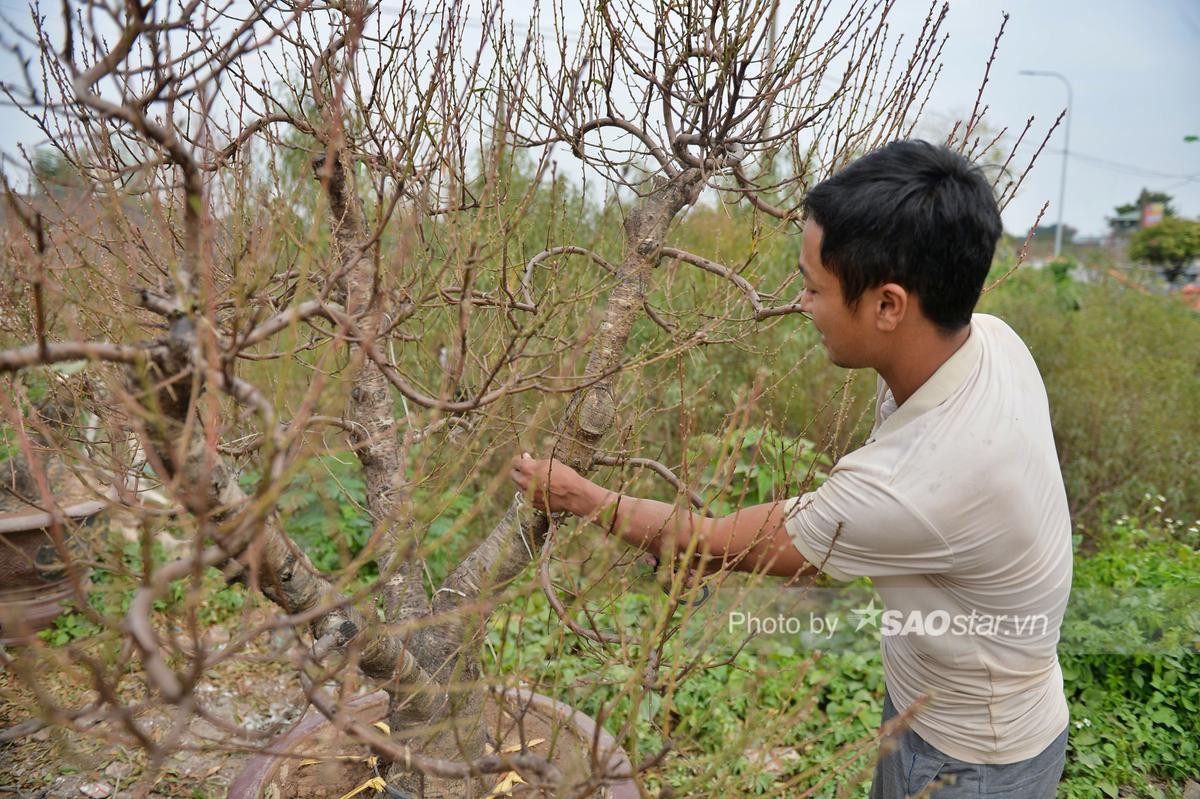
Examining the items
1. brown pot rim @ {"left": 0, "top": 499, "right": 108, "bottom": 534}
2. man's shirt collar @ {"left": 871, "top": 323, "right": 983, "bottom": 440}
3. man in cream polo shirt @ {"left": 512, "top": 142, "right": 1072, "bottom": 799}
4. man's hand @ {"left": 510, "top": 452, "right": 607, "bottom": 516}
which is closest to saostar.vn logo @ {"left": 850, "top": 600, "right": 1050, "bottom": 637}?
man in cream polo shirt @ {"left": 512, "top": 142, "right": 1072, "bottom": 799}

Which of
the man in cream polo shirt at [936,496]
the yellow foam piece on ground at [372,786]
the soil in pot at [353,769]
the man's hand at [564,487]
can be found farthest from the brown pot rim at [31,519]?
the man in cream polo shirt at [936,496]

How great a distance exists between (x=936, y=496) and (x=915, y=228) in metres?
0.49

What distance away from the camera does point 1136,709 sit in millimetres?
3314

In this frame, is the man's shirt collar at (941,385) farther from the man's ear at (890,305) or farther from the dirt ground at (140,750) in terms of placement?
the dirt ground at (140,750)

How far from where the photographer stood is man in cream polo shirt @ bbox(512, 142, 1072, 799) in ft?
4.86

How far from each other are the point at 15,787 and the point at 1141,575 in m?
4.84

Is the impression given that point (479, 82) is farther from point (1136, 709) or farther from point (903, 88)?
point (1136, 709)

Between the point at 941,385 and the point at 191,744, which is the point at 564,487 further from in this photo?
the point at 191,744

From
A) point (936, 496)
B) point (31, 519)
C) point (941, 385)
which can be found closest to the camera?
point (936, 496)

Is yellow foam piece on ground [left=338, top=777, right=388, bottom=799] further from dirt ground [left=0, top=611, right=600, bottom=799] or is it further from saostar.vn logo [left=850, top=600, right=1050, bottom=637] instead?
saostar.vn logo [left=850, top=600, right=1050, bottom=637]

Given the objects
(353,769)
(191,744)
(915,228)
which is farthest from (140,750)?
(915,228)

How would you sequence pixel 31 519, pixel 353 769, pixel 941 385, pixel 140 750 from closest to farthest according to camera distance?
pixel 941 385 → pixel 353 769 → pixel 140 750 → pixel 31 519

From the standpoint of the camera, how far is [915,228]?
147 centimetres

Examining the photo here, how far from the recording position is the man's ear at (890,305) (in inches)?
59.4
